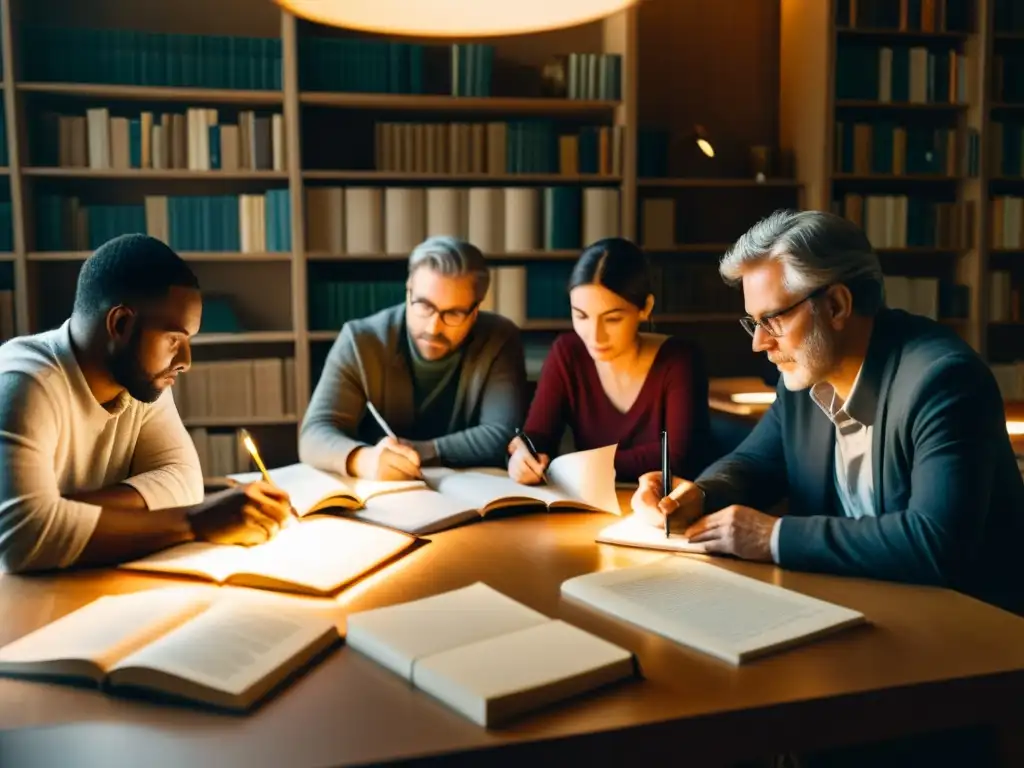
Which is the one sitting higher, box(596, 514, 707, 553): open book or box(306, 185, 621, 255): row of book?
box(306, 185, 621, 255): row of book

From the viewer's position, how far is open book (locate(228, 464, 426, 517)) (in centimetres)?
180

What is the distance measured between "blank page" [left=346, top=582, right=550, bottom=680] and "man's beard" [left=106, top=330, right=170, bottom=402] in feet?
1.95

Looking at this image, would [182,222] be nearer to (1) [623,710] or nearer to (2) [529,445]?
(2) [529,445]

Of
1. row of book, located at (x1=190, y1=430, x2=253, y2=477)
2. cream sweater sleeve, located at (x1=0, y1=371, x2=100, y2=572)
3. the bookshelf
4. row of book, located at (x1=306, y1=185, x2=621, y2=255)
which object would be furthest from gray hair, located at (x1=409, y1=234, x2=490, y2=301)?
the bookshelf

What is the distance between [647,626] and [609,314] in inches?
48.5

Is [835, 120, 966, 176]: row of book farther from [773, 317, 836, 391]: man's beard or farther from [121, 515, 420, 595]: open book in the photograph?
[121, 515, 420, 595]: open book

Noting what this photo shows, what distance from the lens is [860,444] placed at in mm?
1666

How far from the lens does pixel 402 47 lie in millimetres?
4000

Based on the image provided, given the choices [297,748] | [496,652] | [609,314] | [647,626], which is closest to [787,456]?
[609,314]

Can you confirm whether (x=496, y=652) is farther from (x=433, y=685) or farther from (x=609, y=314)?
(x=609, y=314)

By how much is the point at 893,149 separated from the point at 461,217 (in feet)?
6.81

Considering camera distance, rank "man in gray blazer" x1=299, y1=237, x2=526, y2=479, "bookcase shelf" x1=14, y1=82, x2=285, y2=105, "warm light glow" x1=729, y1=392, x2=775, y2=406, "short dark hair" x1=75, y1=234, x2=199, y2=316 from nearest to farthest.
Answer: "short dark hair" x1=75, y1=234, x2=199, y2=316, "man in gray blazer" x1=299, y1=237, x2=526, y2=479, "warm light glow" x1=729, y1=392, x2=775, y2=406, "bookcase shelf" x1=14, y1=82, x2=285, y2=105

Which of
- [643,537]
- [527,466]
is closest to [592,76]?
[527,466]

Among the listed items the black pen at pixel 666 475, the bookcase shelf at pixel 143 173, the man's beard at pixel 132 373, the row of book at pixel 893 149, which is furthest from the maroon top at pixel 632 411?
the row of book at pixel 893 149
